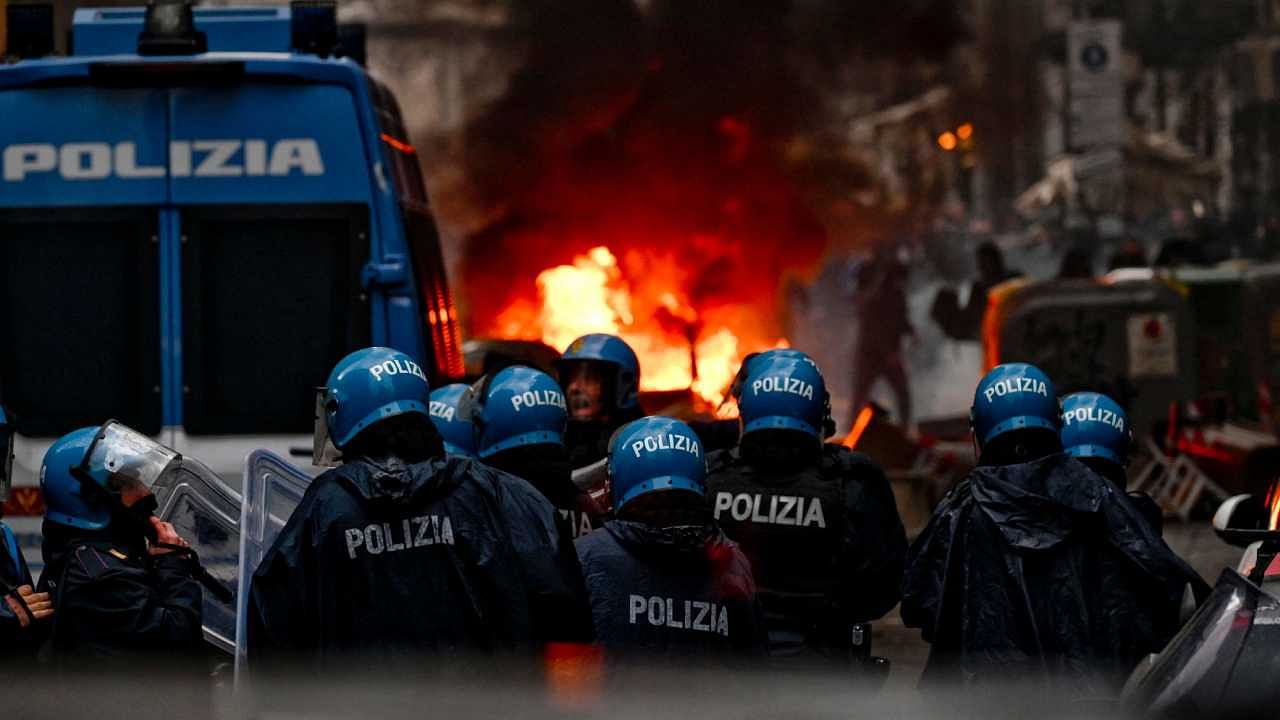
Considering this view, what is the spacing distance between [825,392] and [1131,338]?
9.73m

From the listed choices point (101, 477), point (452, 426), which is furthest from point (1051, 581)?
point (101, 477)

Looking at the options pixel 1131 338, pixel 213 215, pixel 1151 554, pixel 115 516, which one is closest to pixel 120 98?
pixel 213 215

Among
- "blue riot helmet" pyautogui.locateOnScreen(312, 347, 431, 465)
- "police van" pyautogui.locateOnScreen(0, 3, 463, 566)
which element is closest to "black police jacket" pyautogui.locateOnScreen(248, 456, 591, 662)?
"blue riot helmet" pyautogui.locateOnScreen(312, 347, 431, 465)

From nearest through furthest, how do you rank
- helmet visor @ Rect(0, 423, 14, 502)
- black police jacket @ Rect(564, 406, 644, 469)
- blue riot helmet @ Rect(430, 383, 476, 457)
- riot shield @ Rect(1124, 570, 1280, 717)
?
riot shield @ Rect(1124, 570, 1280, 717) < helmet visor @ Rect(0, 423, 14, 502) < blue riot helmet @ Rect(430, 383, 476, 457) < black police jacket @ Rect(564, 406, 644, 469)

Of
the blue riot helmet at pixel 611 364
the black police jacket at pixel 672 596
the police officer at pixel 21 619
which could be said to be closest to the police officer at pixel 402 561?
the black police jacket at pixel 672 596

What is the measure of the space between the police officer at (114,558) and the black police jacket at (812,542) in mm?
1567

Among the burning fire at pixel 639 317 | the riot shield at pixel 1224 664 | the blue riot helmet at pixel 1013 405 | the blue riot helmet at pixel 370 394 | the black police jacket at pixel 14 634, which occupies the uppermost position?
the blue riot helmet at pixel 370 394

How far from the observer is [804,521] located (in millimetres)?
5738

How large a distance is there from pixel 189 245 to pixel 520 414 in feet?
7.07

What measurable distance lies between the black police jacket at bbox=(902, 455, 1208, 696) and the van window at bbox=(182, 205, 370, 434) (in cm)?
293

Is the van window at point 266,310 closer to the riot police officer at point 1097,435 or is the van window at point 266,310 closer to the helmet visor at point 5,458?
the helmet visor at point 5,458

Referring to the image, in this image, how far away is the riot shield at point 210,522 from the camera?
5.01m

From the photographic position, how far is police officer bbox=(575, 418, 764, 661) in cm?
474

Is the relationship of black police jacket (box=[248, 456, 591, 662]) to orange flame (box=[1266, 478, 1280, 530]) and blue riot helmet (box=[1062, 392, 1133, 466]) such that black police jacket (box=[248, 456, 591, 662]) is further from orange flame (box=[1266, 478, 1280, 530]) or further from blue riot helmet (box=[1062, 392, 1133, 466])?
blue riot helmet (box=[1062, 392, 1133, 466])
